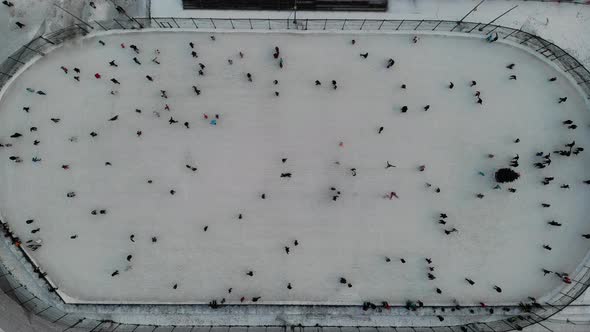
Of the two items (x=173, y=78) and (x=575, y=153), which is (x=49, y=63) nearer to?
(x=173, y=78)

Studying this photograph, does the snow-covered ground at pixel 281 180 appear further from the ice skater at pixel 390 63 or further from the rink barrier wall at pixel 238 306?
the ice skater at pixel 390 63

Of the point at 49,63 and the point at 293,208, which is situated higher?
the point at 49,63

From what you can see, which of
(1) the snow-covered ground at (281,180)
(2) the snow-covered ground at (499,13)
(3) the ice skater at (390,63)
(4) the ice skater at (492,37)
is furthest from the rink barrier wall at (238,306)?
(3) the ice skater at (390,63)

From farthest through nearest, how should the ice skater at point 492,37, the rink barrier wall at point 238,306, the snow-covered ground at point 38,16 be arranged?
the snow-covered ground at point 38,16
the ice skater at point 492,37
the rink barrier wall at point 238,306

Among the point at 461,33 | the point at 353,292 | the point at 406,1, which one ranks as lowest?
the point at 353,292

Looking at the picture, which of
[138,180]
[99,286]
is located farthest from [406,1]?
[99,286]

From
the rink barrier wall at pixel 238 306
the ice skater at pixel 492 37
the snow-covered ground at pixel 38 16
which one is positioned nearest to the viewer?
the rink barrier wall at pixel 238 306
